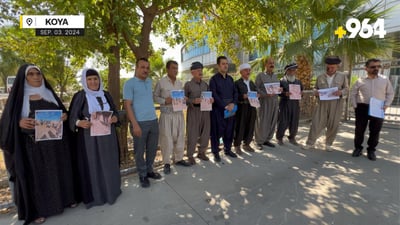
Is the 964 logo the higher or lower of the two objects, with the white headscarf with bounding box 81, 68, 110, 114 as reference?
higher

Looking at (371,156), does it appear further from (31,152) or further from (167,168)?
(31,152)

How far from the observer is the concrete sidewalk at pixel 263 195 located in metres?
2.57

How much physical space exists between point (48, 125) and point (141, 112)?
111 cm

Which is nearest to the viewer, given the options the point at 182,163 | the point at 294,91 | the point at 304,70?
the point at 182,163

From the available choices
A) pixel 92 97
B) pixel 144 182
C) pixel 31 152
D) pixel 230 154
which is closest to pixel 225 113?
pixel 230 154

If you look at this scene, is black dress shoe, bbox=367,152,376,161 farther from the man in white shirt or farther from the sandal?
the sandal

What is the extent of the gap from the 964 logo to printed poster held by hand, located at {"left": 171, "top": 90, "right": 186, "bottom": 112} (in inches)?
188

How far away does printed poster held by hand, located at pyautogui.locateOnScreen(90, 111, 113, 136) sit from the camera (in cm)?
264

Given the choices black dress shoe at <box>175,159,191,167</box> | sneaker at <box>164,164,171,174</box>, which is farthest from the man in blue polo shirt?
black dress shoe at <box>175,159,191,167</box>

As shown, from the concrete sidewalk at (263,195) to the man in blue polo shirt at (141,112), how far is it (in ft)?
1.59

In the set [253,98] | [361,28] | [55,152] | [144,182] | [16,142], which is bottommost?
[144,182]

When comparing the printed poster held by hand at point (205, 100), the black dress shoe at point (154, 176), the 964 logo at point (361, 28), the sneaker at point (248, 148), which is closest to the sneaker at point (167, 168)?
the black dress shoe at point (154, 176)

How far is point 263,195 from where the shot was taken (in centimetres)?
307

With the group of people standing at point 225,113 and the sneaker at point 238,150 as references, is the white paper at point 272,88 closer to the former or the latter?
the group of people standing at point 225,113
